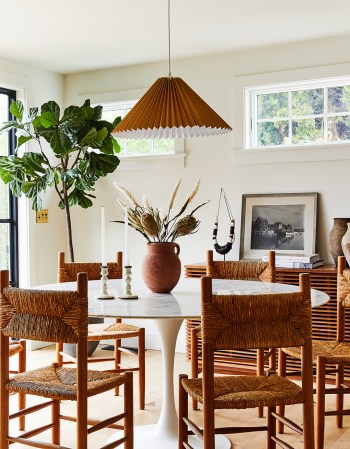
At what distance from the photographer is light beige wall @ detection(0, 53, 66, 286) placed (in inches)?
219

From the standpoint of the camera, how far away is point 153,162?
5.66 m

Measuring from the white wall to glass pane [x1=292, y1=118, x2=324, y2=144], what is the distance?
0.17 m

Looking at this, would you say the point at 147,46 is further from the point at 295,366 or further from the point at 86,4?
the point at 295,366

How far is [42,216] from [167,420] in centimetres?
291

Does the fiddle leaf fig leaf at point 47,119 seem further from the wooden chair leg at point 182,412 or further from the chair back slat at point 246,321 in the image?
the chair back slat at point 246,321

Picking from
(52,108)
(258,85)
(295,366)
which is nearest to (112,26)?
(52,108)

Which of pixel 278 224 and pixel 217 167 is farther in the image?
pixel 217 167

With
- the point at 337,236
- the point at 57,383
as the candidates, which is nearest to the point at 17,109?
the point at 337,236

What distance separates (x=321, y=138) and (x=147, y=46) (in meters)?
1.50

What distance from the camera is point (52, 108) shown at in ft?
Result: 16.8

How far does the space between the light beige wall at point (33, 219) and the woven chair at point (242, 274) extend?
2.32 meters

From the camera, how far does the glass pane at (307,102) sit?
5074 millimetres

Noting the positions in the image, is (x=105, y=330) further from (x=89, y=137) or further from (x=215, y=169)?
(x=215, y=169)

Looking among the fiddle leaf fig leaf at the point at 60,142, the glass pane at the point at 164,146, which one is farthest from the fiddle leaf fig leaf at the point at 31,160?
the glass pane at the point at 164,146
